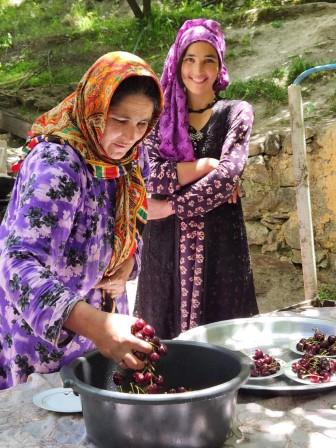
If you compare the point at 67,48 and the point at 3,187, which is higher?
the point at 67,48

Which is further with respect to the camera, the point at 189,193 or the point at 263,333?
the point at 189,193

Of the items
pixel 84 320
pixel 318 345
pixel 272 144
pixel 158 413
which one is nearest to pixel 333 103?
pixel 272 144

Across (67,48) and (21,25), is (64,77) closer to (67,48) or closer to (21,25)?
(67,48)

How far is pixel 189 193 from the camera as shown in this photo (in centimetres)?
310

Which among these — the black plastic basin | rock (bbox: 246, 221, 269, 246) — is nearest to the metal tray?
the black plastic basin

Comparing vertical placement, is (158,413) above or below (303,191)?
below

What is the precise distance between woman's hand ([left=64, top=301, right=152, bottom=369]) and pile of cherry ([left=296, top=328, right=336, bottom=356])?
620mm

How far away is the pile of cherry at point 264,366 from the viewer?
179 centimetres

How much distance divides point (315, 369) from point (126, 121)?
0.82 metres

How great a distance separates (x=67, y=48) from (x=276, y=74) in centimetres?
431

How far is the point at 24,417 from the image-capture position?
166 cm

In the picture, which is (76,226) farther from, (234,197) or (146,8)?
(146,8)

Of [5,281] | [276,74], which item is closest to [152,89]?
[5,281]

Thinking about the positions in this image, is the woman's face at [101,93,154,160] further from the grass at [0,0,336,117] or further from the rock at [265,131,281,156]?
the grass at [0,0,336,117]
